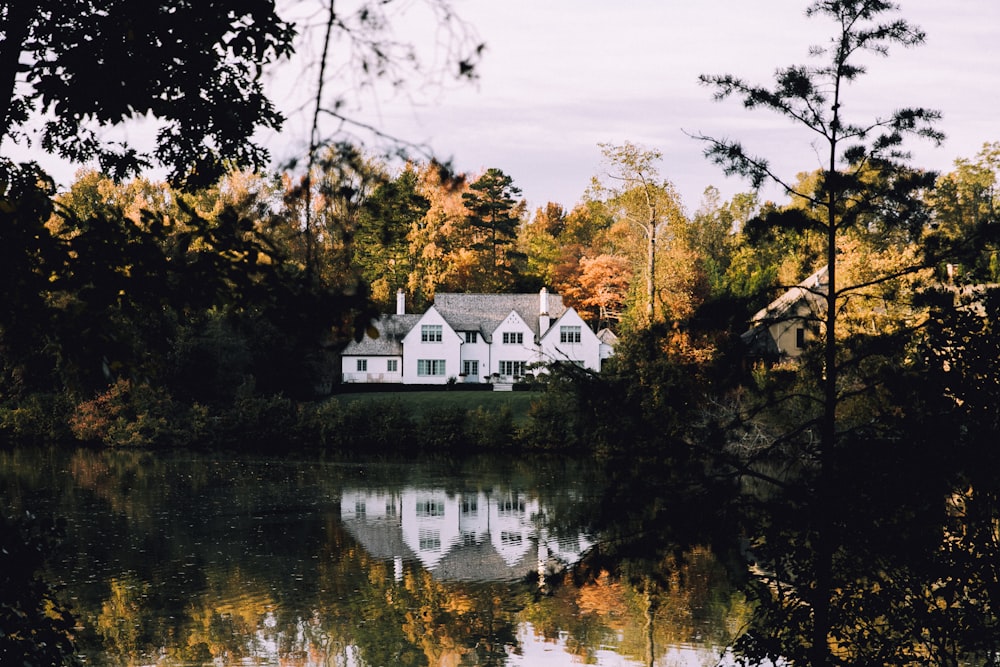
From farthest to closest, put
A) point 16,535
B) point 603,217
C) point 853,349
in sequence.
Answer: point 603,217 < point 853,349 < point 16,535

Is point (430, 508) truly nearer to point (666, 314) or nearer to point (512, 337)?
point (666, 314)

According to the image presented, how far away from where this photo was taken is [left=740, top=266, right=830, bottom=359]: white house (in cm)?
1067

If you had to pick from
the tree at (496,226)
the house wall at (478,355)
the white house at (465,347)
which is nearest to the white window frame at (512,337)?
the white house at (465,347)

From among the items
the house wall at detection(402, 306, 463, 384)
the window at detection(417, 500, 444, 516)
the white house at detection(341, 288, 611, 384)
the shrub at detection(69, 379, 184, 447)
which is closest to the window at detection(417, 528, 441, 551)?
the window at detection(417, 500, 444, 516)

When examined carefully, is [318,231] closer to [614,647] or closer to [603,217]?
[614,647]

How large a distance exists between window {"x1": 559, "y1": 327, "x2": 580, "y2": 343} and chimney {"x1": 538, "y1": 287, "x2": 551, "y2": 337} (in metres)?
1.02

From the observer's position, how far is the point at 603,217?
168ft

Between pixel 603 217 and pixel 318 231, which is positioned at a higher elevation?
pixel 603 217

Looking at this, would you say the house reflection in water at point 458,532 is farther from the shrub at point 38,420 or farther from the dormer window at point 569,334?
the dormer window at point 569,334

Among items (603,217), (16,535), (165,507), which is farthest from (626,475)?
(603,217)

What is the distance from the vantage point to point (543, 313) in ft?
197

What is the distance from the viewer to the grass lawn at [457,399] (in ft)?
159

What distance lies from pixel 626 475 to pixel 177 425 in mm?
37368

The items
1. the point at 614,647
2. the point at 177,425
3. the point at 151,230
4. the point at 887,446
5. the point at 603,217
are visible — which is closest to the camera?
the point at 151,230
